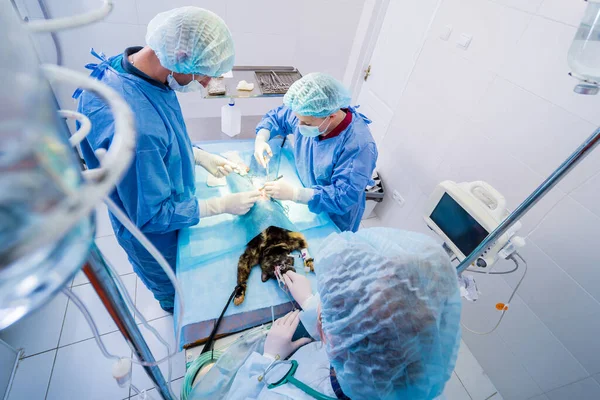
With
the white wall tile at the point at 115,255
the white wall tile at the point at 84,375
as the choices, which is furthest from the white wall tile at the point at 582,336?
the white wall tile at the point at 115,255

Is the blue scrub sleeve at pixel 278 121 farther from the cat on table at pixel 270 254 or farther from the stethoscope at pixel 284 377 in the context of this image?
the stethoscope at pixel 284 377

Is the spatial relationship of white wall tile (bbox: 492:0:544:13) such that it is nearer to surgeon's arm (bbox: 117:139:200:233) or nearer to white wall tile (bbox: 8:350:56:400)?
surgeon's arm (bbox: 117:139:200:233)

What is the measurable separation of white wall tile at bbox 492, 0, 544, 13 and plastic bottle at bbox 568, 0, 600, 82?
0.72 meters

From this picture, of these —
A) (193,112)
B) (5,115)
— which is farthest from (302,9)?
(5,115)

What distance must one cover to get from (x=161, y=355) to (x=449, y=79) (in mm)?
2934

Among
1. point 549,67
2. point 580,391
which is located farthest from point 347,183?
point 580,391

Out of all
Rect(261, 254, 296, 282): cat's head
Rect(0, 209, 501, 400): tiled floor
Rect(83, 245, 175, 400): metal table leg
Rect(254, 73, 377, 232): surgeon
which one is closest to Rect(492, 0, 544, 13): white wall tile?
Rect(254, 73, 377, 232): surgeon

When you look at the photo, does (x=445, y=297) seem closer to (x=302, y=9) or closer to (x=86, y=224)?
(x=86, y=224)

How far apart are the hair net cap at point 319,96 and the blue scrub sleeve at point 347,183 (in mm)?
278

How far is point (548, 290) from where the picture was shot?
5.58 feet

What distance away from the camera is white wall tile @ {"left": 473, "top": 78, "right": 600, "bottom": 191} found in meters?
1.50

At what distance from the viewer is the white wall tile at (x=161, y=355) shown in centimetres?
189

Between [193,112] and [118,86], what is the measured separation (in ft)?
5.48

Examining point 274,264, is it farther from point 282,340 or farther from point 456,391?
point 456,391
